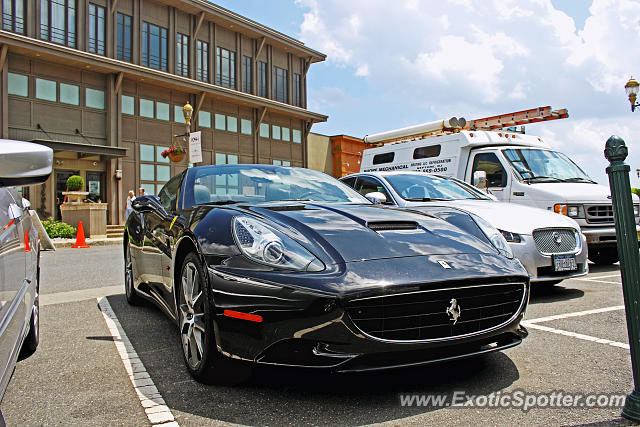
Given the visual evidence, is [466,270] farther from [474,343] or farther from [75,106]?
[75,106]

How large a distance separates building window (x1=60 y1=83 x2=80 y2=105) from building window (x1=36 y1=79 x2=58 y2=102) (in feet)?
0.93

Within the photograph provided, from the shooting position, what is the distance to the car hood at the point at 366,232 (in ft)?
8.64

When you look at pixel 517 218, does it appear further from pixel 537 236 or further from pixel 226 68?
pixel 226 68

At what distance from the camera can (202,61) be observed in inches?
1087

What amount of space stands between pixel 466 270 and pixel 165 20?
2702 cm

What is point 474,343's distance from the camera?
8.26 feet

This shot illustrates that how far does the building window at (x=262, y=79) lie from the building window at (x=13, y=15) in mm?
13264

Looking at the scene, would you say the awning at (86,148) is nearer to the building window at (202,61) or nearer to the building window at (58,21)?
the building window at (58,21)

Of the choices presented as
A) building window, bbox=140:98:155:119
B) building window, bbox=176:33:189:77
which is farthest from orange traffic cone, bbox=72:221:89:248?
building window, bbox=176:33:189:77

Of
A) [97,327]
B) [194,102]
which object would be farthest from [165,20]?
[97,327]

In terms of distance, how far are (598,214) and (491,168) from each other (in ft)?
6.27

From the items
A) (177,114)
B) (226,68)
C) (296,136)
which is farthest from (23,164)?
(296,136)

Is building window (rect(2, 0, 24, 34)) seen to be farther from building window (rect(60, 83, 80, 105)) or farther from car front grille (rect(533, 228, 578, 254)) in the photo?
car front grille (rect(533, 228, 578, 254))

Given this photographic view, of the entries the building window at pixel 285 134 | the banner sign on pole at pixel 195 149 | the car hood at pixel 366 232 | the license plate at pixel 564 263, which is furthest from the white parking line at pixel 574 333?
the building window at pixel 285 134
